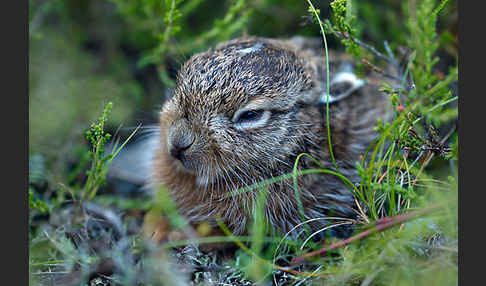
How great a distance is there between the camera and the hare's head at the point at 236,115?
247 centimetres

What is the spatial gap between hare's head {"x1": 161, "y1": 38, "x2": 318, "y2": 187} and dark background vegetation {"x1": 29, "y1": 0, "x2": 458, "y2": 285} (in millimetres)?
525

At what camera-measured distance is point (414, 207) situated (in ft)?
7.57

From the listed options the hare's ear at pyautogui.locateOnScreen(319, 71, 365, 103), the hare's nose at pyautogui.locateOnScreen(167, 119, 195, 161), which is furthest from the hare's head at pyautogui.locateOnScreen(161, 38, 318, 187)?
the hare's ear at pyautogui.locateOnScreen(319, 71, 365, 103)

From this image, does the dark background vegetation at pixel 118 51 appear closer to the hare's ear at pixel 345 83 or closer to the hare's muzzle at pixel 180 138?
the hare's ear at pixel 345 83

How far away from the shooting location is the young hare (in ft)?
8.15

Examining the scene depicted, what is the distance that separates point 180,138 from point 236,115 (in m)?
0.36

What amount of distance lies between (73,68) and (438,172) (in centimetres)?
341

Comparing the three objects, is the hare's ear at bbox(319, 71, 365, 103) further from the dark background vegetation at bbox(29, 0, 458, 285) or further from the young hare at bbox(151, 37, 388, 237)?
the dark background vegetation at bbox(29, 0, 458, 285)

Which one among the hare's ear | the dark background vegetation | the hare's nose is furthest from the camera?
the dark background vegetation

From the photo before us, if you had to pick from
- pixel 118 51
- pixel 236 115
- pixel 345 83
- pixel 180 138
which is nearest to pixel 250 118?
pixel 236 115

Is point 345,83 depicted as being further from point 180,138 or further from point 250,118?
point 180,138

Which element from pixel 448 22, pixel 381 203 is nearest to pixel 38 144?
pixel 381 203

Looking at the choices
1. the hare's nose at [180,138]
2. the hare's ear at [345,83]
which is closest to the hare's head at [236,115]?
the hare's nose at [180,138]

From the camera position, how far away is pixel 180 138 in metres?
2.47
